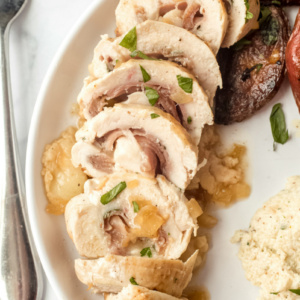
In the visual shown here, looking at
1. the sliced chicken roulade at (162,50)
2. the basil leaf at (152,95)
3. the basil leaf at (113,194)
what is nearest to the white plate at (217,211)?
the sliced chicken roulade at (162,50)

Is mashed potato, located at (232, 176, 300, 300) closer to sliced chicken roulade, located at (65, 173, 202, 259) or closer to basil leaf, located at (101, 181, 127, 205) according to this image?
sliced chicken roulade, located at (65, 173, 202, 259)

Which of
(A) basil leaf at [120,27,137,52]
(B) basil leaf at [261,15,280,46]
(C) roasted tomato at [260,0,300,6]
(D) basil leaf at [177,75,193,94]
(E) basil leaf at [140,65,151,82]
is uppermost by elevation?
(A) basil leaf at [120,27,137,52]

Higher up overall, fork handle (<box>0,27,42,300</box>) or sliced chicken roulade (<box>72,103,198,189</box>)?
sliced chicken roulade (<box>72,103,198,189</box>)

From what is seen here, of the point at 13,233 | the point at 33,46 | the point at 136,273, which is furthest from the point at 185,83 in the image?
the point at 13,233

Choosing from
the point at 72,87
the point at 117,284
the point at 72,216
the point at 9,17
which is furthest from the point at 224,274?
the point at 9,17

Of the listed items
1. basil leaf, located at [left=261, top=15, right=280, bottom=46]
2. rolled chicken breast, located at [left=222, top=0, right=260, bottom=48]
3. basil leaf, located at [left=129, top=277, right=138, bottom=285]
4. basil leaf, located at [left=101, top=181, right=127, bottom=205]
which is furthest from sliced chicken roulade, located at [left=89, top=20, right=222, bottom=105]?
basil leaf, located at [left=129, top=277, right=138, bottom=285]

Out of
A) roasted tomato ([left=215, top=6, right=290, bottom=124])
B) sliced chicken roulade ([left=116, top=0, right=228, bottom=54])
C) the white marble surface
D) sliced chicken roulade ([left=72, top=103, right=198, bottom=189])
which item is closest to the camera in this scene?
sliced chicken roulade ([left=72, top=103, right=198, bottom=189])

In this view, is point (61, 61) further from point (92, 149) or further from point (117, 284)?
point (117, 284)
